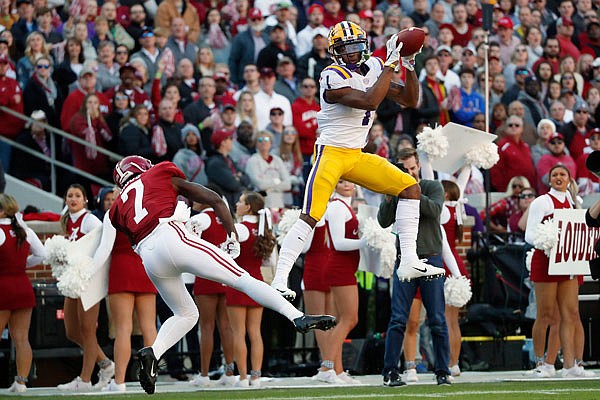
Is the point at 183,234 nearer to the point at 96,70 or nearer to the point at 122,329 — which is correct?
the point at 122,329

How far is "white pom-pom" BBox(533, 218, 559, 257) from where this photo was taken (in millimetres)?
13102

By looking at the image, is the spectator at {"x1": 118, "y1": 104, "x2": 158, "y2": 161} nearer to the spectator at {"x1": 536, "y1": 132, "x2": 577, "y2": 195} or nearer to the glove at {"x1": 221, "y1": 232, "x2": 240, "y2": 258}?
the spectator at {"x1": 536, "y1": 132, "x2": 577, "y2": 195}

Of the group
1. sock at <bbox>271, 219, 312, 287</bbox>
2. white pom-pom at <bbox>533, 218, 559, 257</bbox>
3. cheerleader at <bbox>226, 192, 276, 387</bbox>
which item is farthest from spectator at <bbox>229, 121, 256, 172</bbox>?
sock at <bbox>271, 219, 312, 287</bbox>

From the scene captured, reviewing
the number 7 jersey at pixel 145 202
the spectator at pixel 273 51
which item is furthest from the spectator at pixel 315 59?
the number 7 jersey at pixel 145 202

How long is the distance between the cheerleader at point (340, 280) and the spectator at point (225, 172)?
2.53 m

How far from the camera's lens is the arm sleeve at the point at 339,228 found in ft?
43.5

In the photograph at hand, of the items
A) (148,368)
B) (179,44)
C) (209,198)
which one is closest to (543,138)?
(179,44)

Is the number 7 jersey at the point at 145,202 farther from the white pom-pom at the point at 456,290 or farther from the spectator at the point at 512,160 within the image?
the spectator at the point at 512,160

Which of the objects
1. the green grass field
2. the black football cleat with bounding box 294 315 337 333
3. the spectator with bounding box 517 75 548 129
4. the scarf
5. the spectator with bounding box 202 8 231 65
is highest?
the spectator with bounding box 202 8 231 65

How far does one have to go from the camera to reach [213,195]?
9914 mm

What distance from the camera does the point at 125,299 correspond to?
12812 millimetres

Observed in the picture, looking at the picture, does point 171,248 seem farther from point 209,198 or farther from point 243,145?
point 243,145

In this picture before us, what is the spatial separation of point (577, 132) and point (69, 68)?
7.00 metres

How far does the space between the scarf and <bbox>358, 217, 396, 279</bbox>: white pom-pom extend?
17.3 ft
